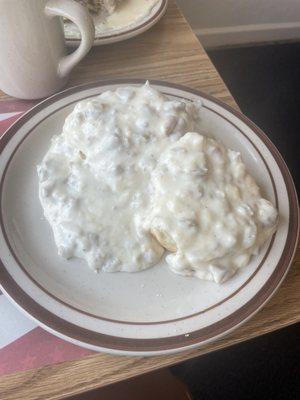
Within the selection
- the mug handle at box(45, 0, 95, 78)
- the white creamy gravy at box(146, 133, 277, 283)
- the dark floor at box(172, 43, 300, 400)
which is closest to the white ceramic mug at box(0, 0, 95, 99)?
the mug handle at box(45, 0, 95, 78)

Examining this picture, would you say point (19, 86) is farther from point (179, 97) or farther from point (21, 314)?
point (21, 314)

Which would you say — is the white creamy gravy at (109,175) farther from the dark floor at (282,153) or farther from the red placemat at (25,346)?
the dark floor at (282,153)

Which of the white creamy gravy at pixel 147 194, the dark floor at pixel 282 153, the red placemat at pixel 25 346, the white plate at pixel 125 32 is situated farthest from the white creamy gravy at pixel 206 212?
the dark floor at pixel 282 153

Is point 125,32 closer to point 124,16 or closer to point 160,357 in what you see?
point 124,16

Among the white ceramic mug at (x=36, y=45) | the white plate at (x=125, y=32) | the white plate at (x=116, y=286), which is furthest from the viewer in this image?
the white plate at (x=125, y=32)

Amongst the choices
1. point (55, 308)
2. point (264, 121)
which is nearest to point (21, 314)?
point (55, 308)

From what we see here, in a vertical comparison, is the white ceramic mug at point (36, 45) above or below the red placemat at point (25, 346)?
above

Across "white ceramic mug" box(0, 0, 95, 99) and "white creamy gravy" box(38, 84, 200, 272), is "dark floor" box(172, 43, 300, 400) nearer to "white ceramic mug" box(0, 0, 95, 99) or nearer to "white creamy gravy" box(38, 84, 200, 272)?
"white creamy gravy" box(38, 84, 200, 272)

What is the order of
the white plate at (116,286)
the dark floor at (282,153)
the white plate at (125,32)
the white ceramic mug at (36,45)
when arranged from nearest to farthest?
the white plate at (116,286)
the white ceramic mug at (36,45)
the white plate at (125,32)
the dark floor at (282,153)
